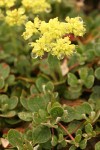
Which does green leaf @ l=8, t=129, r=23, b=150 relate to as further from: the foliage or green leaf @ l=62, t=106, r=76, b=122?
green leaf @ l=62, t=106, r=76, b=122

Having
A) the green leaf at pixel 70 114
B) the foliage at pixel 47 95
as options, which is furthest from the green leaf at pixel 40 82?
the green leaf at pixel 70 114

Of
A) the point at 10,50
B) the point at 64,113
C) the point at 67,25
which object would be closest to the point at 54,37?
the point at 67,25

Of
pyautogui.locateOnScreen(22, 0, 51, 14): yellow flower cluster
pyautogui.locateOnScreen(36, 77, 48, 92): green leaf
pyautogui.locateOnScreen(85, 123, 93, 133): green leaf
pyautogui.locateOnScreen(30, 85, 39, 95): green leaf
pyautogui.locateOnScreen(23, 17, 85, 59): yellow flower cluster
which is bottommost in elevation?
pyautogui.locateOnScreen(85, 123, 93, 133): green leaf

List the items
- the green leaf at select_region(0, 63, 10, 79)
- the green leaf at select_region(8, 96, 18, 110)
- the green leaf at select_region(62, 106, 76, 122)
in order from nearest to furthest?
1. the green leaf at select_region(62, 106, 76, 122)
2. the green leaf at select_region(8, 96, 18, 110)
3. the green leaf at select_region(0, 63, 10, 79)

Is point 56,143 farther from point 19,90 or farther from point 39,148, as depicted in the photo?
point 19,90

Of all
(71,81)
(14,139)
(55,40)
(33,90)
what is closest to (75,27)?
(55,40)

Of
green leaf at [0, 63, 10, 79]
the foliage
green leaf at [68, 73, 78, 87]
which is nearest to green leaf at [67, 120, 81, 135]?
the foliage

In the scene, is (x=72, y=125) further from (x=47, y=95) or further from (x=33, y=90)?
(x=33, y=90)
